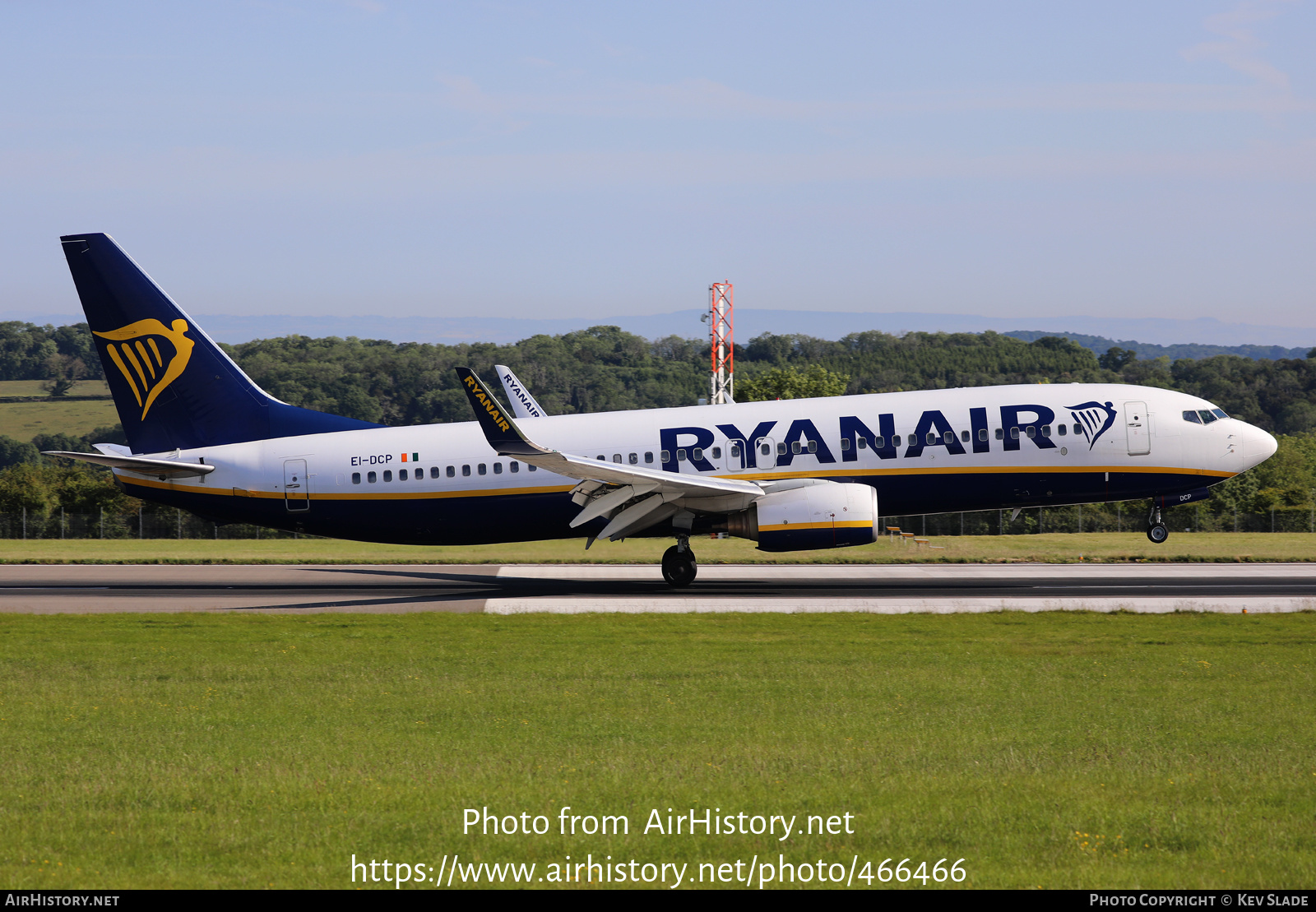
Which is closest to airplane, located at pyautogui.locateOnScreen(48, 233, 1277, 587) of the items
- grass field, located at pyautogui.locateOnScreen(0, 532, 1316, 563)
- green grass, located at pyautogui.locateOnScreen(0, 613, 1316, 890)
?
green grass, located at pyautogui.locateOnScreen(0, 613, 1316, 890)

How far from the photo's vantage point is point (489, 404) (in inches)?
1093

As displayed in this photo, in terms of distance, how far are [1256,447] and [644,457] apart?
17.1m

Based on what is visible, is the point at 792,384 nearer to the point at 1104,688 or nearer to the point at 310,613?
the point at 310,613

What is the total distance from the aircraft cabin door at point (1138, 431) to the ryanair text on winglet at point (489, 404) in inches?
658

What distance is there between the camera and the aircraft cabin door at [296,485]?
3278 centimetres

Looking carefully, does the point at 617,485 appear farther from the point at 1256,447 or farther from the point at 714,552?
the point at 1256,447

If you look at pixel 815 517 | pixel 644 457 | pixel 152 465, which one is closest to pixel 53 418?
pixel 152 465

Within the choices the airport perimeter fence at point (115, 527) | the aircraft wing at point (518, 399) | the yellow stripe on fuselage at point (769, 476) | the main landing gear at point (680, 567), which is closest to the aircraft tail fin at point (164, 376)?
the yellow stripe on fuselage at point (769, 476)

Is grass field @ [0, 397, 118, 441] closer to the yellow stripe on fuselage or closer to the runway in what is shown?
the runway

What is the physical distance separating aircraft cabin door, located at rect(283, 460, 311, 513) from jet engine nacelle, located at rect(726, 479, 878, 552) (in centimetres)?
1252

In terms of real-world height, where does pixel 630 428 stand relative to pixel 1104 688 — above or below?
above

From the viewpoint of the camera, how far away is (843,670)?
59.9ft
